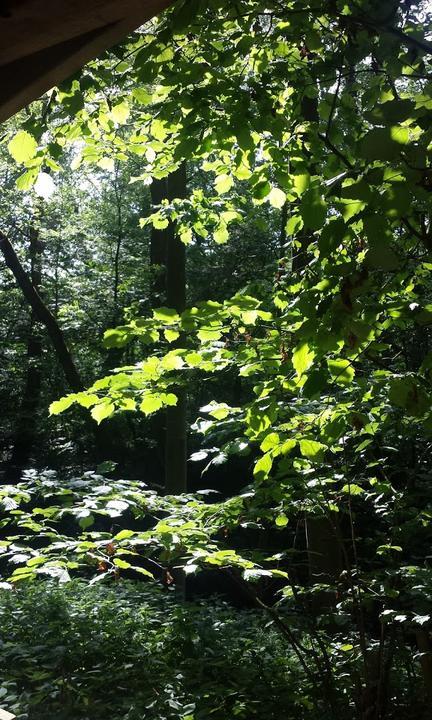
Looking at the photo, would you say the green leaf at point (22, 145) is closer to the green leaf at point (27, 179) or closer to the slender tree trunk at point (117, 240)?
the green leaf at point (27, 179)

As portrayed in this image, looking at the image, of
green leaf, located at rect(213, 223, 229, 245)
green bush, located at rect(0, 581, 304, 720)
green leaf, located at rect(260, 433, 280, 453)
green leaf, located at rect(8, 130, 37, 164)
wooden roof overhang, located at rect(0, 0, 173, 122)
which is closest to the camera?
wooden roof overhang, located at rect(0, 0, 173, 122)

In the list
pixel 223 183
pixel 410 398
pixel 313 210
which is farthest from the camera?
pixel 223 183

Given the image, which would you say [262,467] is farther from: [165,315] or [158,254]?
[158,254]

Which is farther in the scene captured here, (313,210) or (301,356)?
(301,356)

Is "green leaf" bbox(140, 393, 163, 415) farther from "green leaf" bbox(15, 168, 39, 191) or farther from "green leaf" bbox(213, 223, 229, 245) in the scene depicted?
"green leaf" bbox(213, 223, 229, 245)

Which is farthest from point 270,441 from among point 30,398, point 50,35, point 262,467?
point 30,398

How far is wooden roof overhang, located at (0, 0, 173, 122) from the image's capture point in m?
1.04

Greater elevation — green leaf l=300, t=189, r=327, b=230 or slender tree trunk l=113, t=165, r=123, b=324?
slender tree trunk l=113, t=165, r=123, b=324

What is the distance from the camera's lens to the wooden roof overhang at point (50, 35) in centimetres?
104

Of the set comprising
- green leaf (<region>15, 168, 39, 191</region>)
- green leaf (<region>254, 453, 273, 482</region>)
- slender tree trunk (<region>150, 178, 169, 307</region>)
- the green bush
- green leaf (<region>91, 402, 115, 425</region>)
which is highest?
slender tree trunk (<region>150, 178, 169, 307</region>)

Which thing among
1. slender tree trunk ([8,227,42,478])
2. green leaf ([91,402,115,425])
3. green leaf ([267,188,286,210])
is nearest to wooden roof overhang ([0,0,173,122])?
green leaf ([91,402,115,425])

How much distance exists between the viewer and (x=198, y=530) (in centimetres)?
305

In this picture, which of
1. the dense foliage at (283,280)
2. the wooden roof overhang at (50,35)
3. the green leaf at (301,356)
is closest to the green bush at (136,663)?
the dense foliage at (283,280)

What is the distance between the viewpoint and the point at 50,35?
1.10m
